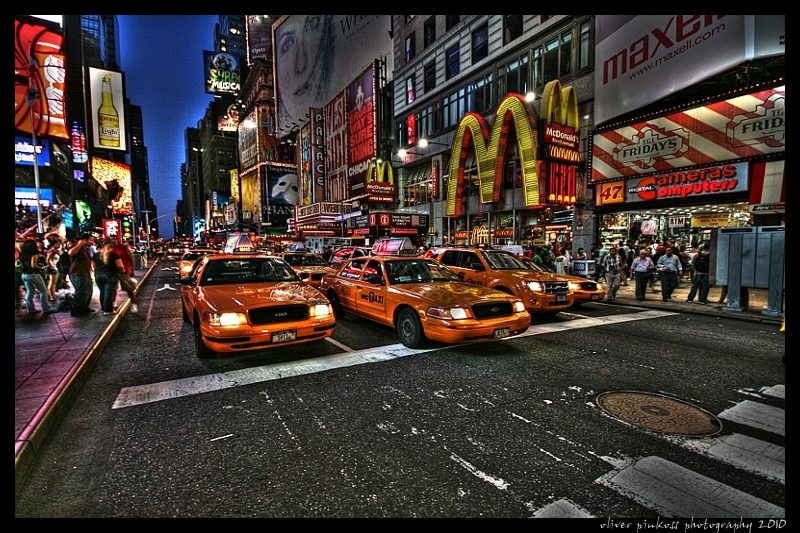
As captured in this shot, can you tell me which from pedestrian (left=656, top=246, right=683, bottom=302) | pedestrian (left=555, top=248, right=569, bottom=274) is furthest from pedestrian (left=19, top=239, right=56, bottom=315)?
pedestrian (left=555, top=248, right=569, bottom=274)

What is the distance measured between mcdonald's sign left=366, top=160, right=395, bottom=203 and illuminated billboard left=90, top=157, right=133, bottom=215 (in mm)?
51163

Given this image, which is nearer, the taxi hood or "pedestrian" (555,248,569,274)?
the taxi hood

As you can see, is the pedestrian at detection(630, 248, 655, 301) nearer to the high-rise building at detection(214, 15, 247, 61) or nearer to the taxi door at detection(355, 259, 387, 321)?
the taxi door at detection(355, 259, 387, 321)

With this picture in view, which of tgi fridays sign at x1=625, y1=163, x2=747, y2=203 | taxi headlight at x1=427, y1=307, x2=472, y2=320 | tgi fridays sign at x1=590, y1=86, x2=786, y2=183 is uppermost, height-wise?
tgi fridays sign at x1=590, y1=86, x2=786, y2=183

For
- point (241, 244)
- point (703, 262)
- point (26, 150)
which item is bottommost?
point (703, 262)

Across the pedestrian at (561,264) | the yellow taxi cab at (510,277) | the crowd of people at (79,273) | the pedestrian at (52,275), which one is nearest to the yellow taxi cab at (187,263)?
the pedestrian at (52,275)

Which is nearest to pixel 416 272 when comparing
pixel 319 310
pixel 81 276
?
pixel 319 310

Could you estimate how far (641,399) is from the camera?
13.8ft

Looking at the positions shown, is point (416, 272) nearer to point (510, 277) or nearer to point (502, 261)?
point (510, 277)

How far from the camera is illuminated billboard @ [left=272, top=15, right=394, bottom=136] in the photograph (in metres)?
45.3

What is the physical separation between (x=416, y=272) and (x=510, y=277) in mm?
2550

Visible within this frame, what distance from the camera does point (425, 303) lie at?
19.4ft

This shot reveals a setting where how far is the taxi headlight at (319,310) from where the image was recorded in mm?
5574
